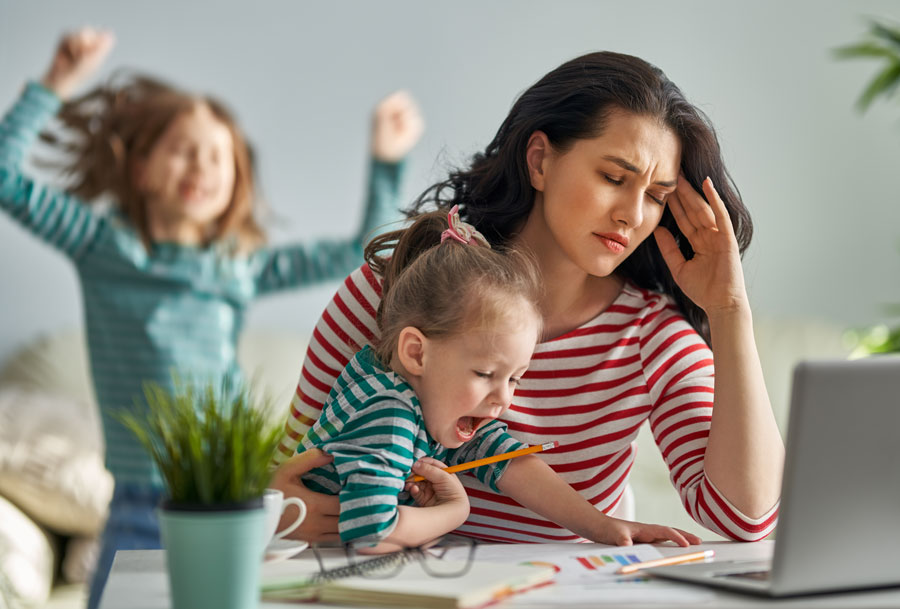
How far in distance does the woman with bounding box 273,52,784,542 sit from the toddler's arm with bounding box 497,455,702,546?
0.50 ft

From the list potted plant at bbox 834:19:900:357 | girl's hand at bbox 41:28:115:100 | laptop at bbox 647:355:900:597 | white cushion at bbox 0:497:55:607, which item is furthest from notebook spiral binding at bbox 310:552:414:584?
potted plant at bbox 834:19:900:357

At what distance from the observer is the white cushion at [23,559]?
2.15 metres

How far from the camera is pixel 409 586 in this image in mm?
865

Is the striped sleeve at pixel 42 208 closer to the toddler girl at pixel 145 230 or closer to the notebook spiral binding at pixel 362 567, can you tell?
the toddler girl at pixel 145 230

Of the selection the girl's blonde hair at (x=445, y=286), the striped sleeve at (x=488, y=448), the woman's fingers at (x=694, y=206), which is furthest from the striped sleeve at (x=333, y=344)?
the woman's fingers at (x=694, y=206)

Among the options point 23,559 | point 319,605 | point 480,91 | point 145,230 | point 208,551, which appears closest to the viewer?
point 208,551

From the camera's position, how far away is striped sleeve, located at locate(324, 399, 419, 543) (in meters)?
1.02

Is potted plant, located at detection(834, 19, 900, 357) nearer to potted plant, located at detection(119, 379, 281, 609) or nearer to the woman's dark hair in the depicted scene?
the woman's dark hair

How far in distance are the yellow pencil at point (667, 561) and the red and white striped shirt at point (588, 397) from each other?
297mm

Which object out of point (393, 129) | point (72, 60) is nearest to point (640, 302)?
point (393, 129)

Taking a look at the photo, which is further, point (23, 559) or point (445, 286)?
point (23, 559)

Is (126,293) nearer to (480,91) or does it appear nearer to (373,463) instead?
(480,91)

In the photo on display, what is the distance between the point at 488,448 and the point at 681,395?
0.34 meters

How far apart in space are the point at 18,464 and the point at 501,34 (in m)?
1.91
